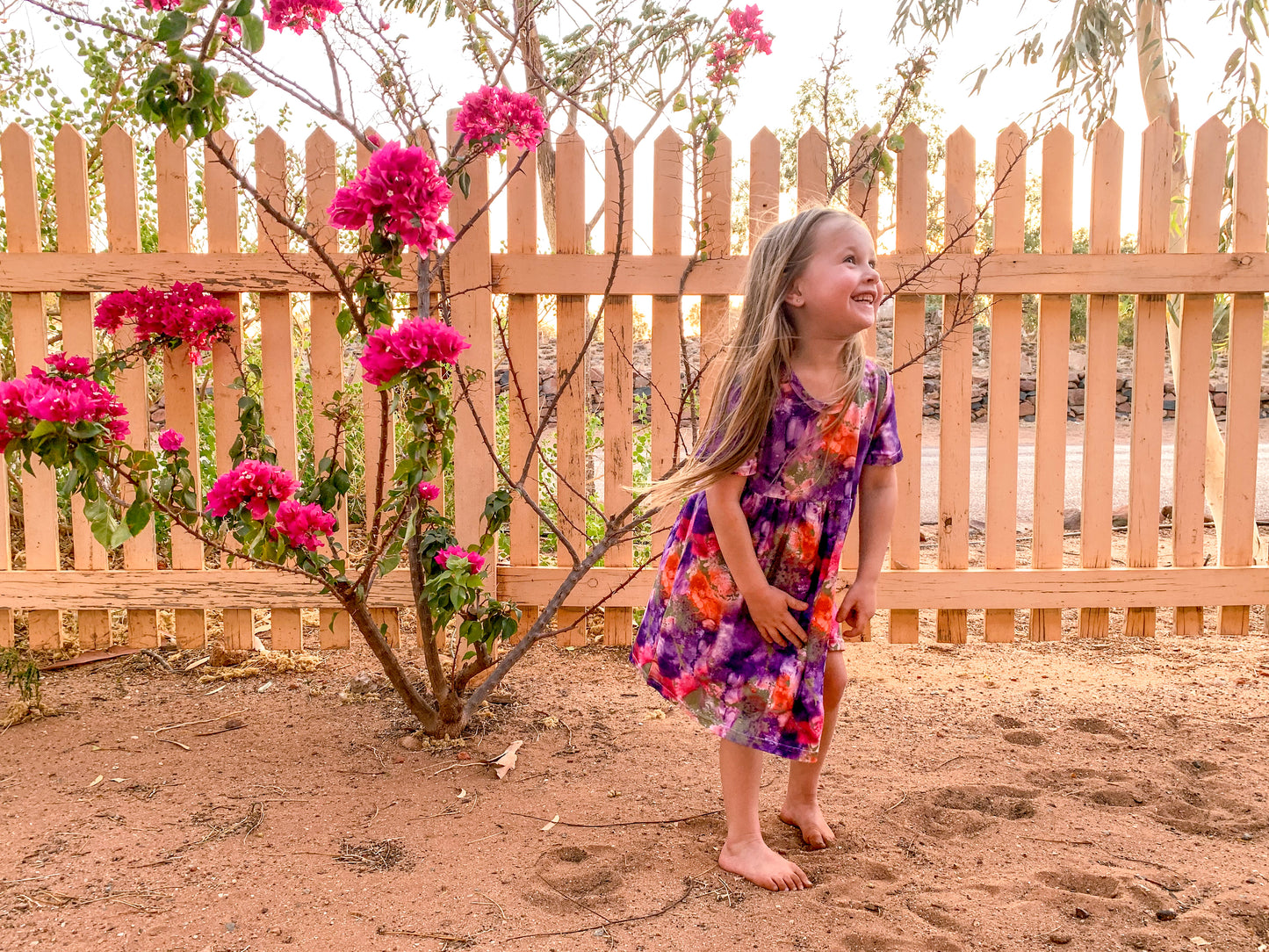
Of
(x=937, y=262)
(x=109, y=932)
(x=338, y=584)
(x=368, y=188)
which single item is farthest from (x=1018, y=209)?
(x=109, y=932)

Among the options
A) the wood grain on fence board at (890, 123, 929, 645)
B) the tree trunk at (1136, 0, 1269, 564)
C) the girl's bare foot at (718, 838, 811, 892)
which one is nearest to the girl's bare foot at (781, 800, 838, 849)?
the girl's bare foot at (718, 838, 811, 892)

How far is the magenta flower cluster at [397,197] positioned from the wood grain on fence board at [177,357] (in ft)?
4.28

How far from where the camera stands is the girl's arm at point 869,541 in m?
2.06

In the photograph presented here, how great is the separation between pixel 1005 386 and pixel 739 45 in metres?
1.45

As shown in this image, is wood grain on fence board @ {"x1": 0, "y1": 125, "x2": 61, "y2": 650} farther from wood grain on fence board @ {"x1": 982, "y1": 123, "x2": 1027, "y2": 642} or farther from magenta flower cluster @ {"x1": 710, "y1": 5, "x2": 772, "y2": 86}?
wood grain on fence board @ {"x1": 982, "y1": 123, "x2": 1027, "y2": 642}

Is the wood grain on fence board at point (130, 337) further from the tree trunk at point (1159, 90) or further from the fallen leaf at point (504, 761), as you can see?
the tree trunk at point (1159, 90)

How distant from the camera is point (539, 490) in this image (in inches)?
138

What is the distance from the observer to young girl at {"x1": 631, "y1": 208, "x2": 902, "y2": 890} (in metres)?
1.95

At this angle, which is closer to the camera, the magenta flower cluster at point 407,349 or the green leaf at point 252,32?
the green leaf at point 252,32

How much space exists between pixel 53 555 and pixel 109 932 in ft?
6.47

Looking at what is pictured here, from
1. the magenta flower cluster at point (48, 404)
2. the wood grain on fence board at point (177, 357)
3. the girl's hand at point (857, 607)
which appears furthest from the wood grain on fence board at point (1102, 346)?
the wood grain on fence board at point (177, 357)

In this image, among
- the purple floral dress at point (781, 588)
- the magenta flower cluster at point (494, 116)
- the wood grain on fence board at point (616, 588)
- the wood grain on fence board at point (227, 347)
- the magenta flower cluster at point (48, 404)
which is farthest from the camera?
the wood grain on fence board at point (616, 588)

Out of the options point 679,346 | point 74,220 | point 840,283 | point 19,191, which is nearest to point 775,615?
point 840,283

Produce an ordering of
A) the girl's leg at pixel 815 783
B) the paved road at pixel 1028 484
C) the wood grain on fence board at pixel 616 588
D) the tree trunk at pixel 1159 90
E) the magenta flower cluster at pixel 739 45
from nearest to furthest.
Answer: the girl's leg at pixel 815 783
the magenta flower cluster at pixel 739 45
the wood grain on fence board at pixel 616 588
the tree trunk at pixel 1159 90
the paved road at pixel 1028 484
